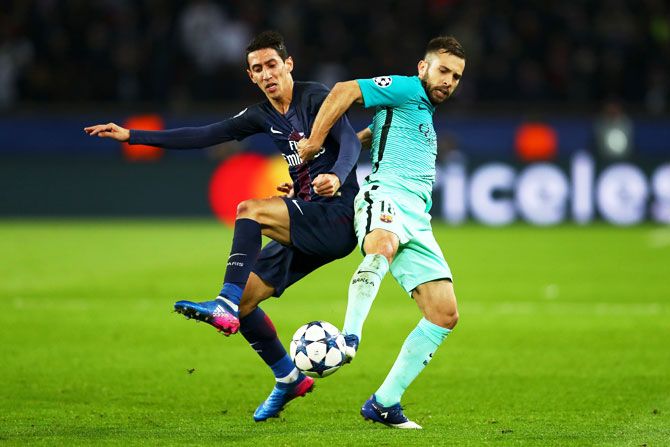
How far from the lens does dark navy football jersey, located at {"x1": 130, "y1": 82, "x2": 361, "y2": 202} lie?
654 cm

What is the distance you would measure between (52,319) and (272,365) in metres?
4.95

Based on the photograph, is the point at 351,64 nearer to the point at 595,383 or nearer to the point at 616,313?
the point at 616,313

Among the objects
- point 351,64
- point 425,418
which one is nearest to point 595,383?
point 425,418

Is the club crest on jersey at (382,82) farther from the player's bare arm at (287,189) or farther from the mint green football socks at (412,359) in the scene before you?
the mint green football socks at (412,359)

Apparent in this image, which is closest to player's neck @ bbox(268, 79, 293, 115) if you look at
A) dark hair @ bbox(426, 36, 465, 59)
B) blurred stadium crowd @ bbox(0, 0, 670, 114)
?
dark hair @ bbox(426, 36, 465, 59)

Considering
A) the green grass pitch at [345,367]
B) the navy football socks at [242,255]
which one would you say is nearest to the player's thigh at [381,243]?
the navy football socks at [242,255]

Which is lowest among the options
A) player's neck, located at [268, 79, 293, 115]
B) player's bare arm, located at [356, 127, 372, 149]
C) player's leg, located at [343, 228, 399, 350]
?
player's leg, located at [343, 228, 399, 350]

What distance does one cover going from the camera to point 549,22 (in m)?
22.2

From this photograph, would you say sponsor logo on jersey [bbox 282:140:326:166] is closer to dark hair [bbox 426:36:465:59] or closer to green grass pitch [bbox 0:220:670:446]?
dark hair [bbox 426:36:465:59]

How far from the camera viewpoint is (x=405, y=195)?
6316mm

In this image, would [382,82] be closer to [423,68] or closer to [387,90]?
[387,90]

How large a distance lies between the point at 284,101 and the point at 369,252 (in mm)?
1124

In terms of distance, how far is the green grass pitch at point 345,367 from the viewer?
632 cm

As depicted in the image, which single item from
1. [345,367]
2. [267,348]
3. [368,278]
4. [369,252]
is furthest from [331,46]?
[368,278]
